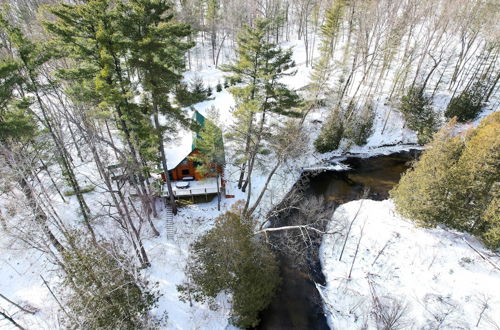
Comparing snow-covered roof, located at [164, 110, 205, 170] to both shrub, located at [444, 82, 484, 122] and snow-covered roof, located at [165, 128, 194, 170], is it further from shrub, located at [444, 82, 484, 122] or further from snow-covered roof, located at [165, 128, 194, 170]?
shrub, located at [444, 82, 484, 122]

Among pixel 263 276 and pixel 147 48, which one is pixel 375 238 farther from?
pixel 147 48

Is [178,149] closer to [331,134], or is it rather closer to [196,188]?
[196,188]

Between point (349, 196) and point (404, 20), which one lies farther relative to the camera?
Answer: point (404, 20)

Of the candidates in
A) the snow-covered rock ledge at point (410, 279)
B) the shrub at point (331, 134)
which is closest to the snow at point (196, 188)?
the snow-covered rock ledge at point (410, 279)

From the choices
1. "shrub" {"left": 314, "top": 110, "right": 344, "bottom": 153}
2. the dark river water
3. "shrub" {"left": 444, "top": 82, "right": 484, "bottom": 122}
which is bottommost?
the dark river water

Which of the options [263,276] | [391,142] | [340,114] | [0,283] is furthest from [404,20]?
[0,283]

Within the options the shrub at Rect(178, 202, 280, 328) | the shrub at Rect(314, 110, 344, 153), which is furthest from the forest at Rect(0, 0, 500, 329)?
the shrub at Rect(314, 110, 344, 153)

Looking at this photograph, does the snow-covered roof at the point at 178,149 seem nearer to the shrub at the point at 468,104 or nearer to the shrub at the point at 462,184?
the shrub at the point at 462,184

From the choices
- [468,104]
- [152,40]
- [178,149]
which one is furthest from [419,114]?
[152,40]
